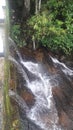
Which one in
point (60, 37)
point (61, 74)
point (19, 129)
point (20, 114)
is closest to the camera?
point (19, 129)

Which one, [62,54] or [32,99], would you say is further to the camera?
[62,54]

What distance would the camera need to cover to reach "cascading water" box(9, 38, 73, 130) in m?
8.05

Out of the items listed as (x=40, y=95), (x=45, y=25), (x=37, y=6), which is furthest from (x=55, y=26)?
(x=40, y=95)

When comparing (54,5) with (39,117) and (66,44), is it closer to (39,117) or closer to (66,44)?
(66,44)

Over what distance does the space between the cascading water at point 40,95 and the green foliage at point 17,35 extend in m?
0.55

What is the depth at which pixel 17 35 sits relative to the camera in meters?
11.1

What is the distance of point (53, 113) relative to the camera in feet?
27.7

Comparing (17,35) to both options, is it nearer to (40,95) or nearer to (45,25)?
(45,25)

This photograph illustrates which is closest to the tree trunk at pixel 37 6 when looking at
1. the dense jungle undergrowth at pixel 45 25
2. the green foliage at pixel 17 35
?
the dense jungle undergrowth at pixel 45 25

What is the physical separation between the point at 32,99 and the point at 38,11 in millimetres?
3854

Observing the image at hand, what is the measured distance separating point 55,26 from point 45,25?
1.59 ft

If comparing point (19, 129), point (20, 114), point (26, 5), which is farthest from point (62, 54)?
point (19, 129)

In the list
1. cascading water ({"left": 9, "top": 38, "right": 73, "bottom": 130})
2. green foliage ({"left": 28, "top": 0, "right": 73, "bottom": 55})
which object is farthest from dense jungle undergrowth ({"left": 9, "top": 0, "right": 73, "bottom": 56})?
cascading water ({"left": 9, "top": 38, "right": 73, "bottom": 130})

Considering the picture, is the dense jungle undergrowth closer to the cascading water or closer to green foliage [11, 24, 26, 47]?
green foliage [11, 24, 26, 47]
